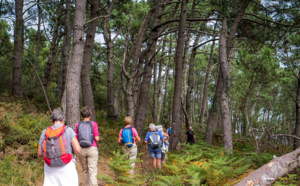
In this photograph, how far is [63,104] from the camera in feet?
25.7

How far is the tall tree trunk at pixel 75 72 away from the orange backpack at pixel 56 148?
2912 mm

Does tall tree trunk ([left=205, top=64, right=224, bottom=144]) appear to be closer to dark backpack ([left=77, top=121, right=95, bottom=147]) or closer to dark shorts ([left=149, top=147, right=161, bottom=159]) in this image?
dark shorts ([left=149, top=147, right=161, bottom=159])

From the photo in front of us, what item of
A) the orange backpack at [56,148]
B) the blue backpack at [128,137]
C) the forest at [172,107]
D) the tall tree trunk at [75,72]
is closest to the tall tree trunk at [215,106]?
the forest at [172,107]

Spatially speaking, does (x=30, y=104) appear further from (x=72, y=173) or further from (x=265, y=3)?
(x=265, y=3)

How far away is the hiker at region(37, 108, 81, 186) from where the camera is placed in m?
3.54

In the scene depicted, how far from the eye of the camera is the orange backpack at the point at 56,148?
11.6ft

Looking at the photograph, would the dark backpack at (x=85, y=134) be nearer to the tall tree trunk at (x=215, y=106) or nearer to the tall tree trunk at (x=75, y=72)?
the tall tree trunk at (x=75, y=72)

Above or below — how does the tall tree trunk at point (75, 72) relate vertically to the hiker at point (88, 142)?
above

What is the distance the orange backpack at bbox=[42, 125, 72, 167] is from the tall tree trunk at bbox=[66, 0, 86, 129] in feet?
9.55

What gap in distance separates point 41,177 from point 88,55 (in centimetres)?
529

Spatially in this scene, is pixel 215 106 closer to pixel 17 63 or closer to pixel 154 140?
pixel 154 140

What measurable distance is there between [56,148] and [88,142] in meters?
1.43

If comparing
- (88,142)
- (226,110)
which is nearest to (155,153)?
(226,110)

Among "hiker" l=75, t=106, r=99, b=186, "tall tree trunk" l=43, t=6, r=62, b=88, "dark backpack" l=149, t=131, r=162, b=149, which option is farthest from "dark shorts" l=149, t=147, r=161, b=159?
"tall tree trunk" l=43, t=6, r=62, b=88
